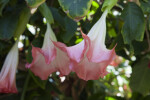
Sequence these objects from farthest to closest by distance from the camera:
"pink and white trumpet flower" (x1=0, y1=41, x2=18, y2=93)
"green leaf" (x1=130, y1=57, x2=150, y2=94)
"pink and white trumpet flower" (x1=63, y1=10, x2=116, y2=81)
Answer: "green leaf" (x1=130, y1=57, x2=150, y2=94) < "pink and white trumpet flower" (x1=0, y1=41, x2=18, y2=93) < "pink and white trumpet flower" (x1=63, y1=10, x2=116, y2=81)

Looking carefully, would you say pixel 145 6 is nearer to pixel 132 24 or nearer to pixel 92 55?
pixel 132 24

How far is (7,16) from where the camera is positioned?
75 centimetres

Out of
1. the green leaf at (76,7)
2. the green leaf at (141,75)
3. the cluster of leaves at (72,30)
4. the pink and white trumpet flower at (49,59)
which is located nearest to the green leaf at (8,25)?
the cluster of leaves at (72,30)

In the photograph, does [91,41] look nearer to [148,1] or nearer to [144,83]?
[148,1]

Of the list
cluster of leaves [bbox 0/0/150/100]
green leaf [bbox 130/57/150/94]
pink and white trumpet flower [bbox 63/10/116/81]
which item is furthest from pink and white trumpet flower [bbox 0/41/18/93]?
green leaf [bbox 130/57/150/94]

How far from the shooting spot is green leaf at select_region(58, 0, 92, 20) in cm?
48

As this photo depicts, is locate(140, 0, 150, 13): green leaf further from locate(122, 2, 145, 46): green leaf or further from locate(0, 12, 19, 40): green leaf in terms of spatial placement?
locate(0, 12, 19, 40): green leaf

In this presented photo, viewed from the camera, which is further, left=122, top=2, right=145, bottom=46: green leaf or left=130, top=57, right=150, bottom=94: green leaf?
left=130, top=57, right=150, bottom=94: green leaf

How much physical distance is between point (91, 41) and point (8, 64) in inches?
10.3

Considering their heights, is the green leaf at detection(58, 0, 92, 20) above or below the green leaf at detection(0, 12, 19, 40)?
above

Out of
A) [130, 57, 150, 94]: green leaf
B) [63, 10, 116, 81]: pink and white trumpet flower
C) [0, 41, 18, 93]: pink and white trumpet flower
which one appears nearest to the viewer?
[63, 10, 116, 81]: pink and white trumpet flower

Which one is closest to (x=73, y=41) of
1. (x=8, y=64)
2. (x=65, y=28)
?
(x=65, y=28)

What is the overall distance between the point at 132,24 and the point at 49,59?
0.19 metres

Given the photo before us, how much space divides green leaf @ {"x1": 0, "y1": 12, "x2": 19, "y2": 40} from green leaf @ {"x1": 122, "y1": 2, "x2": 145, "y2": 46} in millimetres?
284
